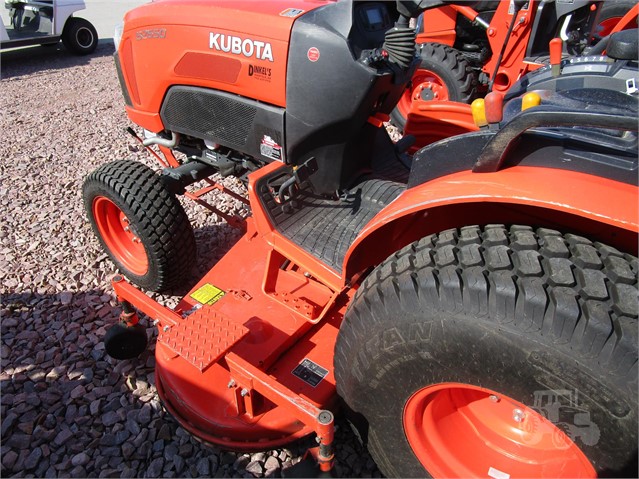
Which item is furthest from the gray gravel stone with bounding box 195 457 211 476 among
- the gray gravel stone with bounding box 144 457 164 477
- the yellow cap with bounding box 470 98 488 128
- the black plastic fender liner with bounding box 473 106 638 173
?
the yellow cap with bounding box 470 98 488 128

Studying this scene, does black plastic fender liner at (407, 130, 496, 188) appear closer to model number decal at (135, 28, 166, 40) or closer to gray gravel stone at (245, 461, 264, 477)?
gray gravel stone at (245, 461, 264, 477)

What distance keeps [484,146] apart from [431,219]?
1.05 ft

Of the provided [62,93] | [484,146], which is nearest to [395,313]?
[484,146]

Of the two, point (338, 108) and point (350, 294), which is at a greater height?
point (338, 108)

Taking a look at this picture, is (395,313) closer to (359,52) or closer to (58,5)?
(359,52)

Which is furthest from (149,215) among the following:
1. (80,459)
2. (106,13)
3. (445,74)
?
(106,13)

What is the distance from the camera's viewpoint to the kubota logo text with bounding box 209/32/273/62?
6.34 feet

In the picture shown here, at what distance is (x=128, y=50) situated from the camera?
2.39m

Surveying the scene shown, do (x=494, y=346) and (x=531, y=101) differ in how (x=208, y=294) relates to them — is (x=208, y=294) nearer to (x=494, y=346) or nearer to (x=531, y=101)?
(x=494, y=346)

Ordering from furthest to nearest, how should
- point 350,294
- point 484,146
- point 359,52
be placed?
1. point 350,294
2. point 359,52
3. point 484,146

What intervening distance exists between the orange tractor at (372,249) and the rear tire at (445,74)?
2053 millimetres

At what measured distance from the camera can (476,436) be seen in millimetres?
1462

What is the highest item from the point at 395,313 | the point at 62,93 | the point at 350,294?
the point at 395,313

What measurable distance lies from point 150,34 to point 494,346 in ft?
6.70
